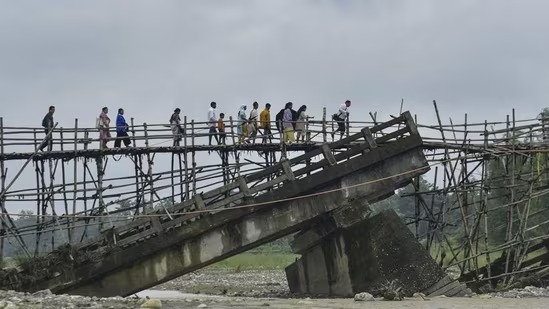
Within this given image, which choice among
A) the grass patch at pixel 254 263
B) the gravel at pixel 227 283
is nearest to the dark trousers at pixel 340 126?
the gravel at pixel 227 283

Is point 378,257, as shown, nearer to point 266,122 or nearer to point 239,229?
point 239,229

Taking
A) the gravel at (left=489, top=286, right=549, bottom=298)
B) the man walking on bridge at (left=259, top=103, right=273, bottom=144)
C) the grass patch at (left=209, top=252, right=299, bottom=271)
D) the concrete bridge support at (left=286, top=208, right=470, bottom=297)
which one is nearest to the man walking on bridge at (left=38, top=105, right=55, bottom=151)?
the man walking on bridge at (left=259, top=103, right=273, bottom=144)

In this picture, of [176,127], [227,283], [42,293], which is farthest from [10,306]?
[227,283]

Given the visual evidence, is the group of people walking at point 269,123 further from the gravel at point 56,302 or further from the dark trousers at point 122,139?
the gravel at point 56,302

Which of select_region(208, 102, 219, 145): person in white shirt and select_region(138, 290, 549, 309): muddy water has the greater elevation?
select_region(208, 102, 219, 145): person in white shirt

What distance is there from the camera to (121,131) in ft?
78.6

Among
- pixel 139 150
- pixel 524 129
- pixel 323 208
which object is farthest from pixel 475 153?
pixel 139 150

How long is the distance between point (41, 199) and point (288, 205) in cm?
812

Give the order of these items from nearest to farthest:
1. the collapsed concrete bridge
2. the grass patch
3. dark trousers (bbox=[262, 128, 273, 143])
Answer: the collapsed concrete bridge
dark trousers (bbox=[262, 128, 273, 143])
the grass patch

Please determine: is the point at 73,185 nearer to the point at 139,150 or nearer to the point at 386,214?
the point at 139,150

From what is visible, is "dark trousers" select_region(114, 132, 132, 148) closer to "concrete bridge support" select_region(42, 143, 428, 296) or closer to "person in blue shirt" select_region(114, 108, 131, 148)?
"person in blue shirt" select_region(114, 108, 131, 148)

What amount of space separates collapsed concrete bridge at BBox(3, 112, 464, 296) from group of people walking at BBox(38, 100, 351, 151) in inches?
152

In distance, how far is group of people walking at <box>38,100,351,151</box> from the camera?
23891 millimetres

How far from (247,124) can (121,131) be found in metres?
4.43
